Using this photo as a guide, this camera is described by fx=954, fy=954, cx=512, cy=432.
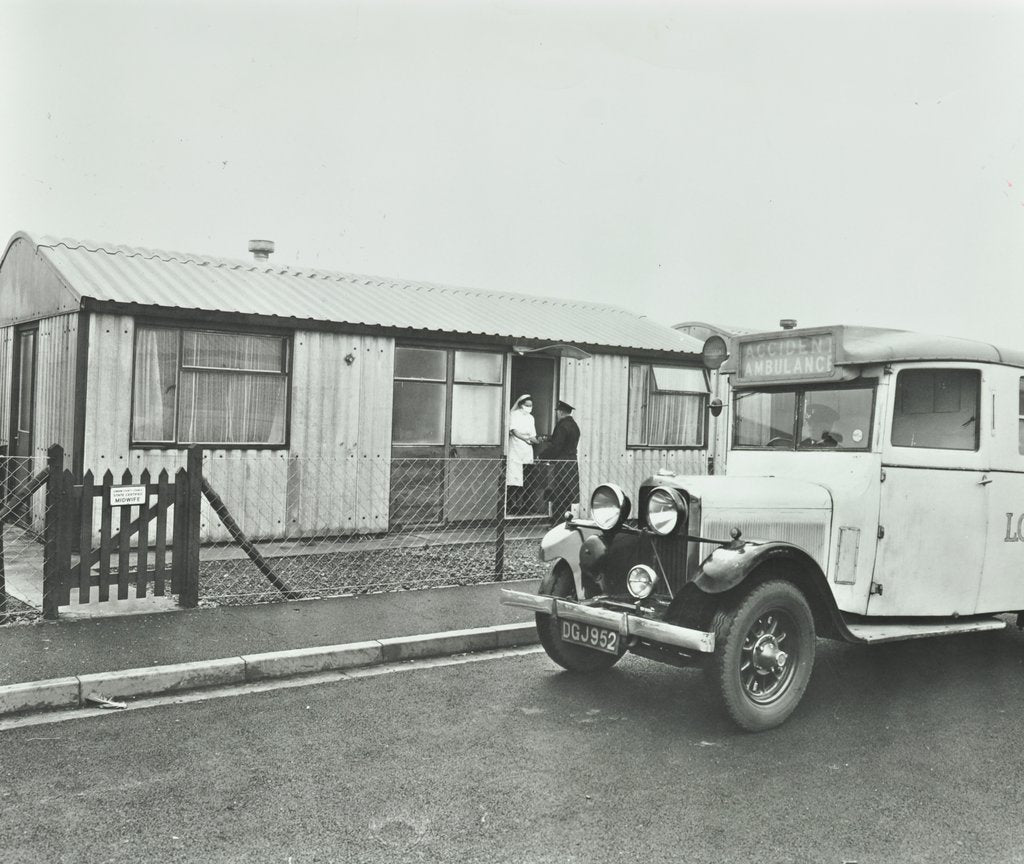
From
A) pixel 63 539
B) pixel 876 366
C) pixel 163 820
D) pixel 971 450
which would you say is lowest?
pixel 163 820

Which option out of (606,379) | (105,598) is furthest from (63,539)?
(606,379)

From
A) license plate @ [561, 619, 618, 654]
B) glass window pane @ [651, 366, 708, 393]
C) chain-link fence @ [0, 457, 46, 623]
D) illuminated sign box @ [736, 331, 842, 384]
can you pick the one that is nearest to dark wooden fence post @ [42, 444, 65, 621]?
chain-link fence @ [0, 457, 46, 623]

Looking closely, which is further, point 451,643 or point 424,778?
point 451,643

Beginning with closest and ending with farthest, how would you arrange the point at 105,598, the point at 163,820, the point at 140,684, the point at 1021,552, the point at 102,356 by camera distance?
the point at 163,820, the point at 140,684, the point at 1021,552, the point at 105,598, the point at 102,356

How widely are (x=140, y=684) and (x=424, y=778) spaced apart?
2.14m

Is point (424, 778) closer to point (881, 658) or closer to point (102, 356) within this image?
point (881, 658)

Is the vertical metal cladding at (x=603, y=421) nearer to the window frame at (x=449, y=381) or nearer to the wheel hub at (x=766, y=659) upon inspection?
the window frame at (x=449, y=381)

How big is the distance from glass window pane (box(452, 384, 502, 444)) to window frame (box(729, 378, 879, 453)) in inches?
247

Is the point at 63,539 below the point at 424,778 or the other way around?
the other way around

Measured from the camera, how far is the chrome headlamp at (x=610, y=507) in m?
5.57

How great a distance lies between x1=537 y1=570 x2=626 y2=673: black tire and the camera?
587 cm

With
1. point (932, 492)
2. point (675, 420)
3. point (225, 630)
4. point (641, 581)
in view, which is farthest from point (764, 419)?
point (675, 420)

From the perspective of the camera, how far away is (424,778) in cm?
426

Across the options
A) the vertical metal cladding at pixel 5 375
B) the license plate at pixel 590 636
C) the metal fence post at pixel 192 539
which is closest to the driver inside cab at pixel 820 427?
the license plate at pixel 590 636
